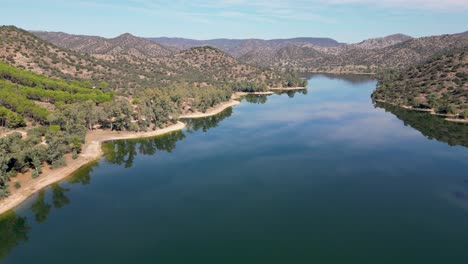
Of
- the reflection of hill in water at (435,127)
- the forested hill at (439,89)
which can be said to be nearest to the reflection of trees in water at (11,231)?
the reflection of hill in water at (435,127)

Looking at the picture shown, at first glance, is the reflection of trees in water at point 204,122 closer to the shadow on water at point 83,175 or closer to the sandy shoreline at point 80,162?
the shadow on water at point 83,175

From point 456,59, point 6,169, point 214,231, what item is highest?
point 456,59

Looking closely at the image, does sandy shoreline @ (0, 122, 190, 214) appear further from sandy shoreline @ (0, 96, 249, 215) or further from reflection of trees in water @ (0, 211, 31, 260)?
reflection of trees in water @ (0, 211, 31, 260)

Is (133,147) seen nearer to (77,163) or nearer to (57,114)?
(77,163)

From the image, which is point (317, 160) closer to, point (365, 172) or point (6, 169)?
point (365, 172)

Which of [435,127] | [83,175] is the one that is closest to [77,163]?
[83,175]

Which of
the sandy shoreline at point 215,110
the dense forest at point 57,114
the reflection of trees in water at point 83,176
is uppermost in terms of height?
the dense forest at point 57,114

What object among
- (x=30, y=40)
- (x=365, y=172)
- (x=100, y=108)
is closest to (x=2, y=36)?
(x=30, y=40)
